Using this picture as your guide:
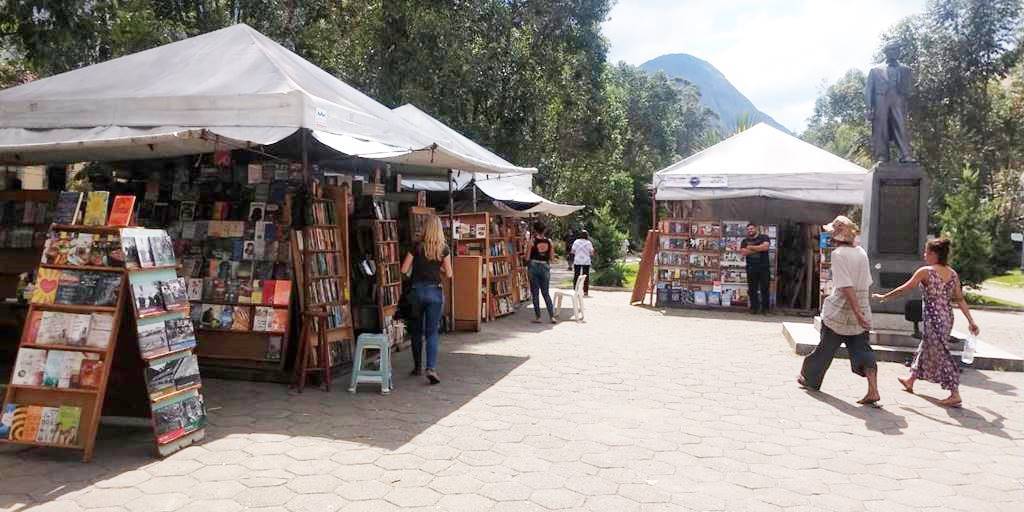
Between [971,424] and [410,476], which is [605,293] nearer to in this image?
[971,424]

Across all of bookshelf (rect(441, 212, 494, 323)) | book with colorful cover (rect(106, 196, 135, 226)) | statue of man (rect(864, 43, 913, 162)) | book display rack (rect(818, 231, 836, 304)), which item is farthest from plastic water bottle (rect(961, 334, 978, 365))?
book with colorful cover (rect(106, 196, 135, 226))

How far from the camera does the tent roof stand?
13.4 metres

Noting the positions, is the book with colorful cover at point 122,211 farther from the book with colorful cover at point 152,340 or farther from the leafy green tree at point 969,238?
the leafy green tree at point 969,238

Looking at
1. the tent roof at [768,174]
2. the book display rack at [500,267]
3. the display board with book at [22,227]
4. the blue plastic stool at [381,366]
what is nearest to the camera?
the blue plastic stool at [381,366]

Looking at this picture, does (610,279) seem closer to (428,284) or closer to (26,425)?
(428,284)

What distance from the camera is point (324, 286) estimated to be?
22.8 feet

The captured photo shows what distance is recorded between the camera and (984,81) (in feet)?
76.6

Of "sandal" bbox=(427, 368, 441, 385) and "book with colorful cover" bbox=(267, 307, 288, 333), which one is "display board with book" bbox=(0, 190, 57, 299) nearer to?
"book with colorful cover" bbox=(267, 307, 288, 333)

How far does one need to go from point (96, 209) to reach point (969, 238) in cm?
1832

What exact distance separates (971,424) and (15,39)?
468 inches

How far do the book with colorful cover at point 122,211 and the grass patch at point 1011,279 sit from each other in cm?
2967

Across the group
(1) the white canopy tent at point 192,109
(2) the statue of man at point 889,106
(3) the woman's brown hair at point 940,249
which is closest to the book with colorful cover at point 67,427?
(1) the white canopy tent at point 192,109

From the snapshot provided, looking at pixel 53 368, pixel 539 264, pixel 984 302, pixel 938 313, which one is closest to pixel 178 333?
pixel 53 368

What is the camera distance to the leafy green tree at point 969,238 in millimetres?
16688
